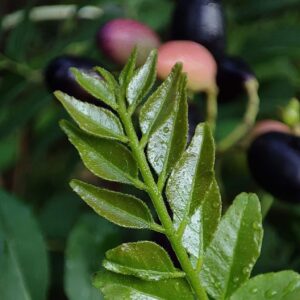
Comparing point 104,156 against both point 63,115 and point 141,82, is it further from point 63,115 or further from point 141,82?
point 63,115

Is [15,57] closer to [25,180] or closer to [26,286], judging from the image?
[25,180]

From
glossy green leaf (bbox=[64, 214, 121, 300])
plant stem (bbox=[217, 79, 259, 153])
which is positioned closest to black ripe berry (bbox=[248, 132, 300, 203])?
plant stem (bbox=[217, 79, 259, 153])

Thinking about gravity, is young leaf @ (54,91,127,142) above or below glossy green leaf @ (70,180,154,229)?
above

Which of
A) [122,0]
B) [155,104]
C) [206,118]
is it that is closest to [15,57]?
[122,0]

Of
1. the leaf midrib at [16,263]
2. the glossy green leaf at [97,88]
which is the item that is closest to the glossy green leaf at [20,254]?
the leaf midrib at [16,263]

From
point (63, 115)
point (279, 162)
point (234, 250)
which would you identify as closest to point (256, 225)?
point (234, 250)

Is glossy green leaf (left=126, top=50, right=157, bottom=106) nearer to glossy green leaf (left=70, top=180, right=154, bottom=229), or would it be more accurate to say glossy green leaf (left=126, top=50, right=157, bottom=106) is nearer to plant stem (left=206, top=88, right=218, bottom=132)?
glossy green leaf (left=70, top=180, right=154, bottom=229)
